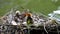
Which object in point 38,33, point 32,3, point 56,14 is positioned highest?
point 32,3

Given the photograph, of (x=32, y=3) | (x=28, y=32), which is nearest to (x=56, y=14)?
(x=28, y=32)

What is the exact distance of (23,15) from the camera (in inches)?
95.7

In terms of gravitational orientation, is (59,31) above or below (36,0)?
below

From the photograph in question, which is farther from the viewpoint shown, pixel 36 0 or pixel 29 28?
pixel 36 0

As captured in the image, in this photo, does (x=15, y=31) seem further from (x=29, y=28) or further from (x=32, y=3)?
(x=32, y=3)

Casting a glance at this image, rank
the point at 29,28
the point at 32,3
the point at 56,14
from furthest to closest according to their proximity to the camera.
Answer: the point at 32,3
the point at 56,14
the point at 29,28

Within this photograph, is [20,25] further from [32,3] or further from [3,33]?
[32,3]

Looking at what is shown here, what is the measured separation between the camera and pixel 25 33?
6.83ft

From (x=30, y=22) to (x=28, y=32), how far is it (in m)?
0.12

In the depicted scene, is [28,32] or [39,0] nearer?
[28,32]

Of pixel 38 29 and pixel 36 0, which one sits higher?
pixel 36 0

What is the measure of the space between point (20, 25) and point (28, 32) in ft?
0.29

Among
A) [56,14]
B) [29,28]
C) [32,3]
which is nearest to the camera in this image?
[29,28]

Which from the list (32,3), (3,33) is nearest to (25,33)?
(3,33)
